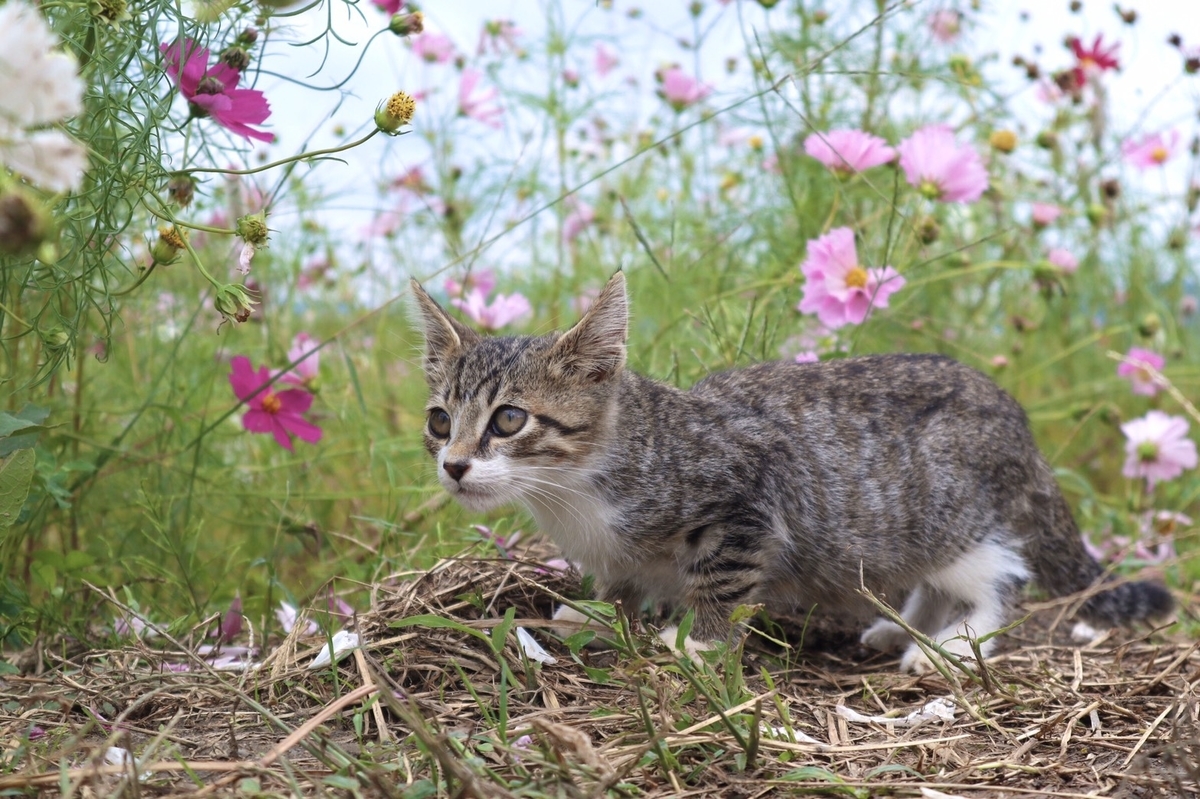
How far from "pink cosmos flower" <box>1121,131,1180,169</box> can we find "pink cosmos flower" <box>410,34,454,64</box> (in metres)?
3.83

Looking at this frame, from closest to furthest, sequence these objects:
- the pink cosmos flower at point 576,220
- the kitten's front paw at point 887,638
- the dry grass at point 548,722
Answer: the dry grass at point 548,722
the kitten's front paw at point 887,638
the pink cosmos flower at point 576,220

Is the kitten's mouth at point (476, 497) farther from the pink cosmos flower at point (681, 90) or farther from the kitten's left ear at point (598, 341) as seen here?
the pink cosmos flower at point (681, 90)

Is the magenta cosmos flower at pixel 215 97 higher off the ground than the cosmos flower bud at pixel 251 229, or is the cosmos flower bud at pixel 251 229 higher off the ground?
the magenta cosmos flower at pixel 215 97

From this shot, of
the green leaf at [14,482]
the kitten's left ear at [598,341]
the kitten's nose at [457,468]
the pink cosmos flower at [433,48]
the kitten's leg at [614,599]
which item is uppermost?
the pink cosmos flower at [433,48]

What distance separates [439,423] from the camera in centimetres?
347

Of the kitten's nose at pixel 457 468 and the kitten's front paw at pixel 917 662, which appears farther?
the kitten's front paw at pixel 917 662

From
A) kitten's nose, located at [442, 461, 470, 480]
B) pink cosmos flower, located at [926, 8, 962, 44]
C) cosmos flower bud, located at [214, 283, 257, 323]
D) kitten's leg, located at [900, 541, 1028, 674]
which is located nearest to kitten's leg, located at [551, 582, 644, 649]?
kitten's nose, located at [442, 461, 470, 480]

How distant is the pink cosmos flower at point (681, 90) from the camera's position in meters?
5.22

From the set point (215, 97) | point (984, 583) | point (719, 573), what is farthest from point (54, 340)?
point (984, 583)

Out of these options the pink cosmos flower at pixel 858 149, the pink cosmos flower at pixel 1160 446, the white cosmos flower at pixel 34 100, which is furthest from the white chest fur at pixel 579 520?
the pink cosmos flower at pixel 1160 446

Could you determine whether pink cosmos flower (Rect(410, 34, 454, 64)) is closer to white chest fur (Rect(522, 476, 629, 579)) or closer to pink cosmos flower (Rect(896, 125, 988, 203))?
pink cosmos flower (Rect(896, 125, 988, 203))

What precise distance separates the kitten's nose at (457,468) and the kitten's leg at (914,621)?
156cm

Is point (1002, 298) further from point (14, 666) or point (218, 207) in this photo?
point (14, 666)

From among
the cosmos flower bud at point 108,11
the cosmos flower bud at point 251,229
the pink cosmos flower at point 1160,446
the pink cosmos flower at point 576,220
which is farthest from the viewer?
the pink cosmos flower at point 576,220
